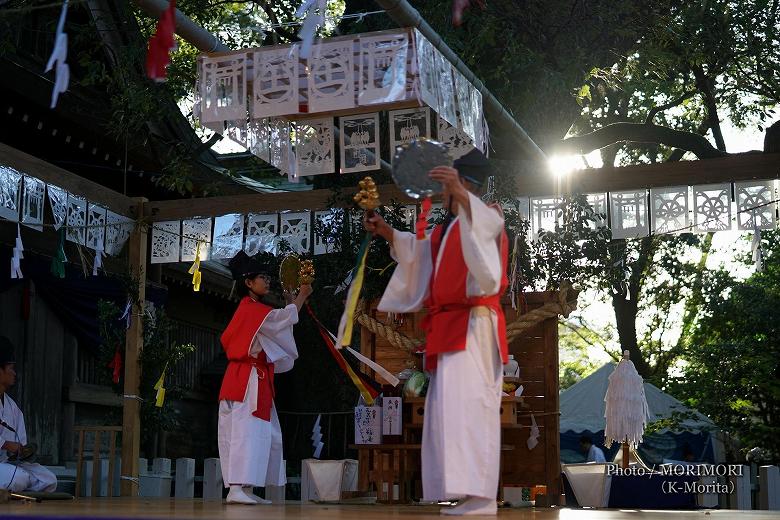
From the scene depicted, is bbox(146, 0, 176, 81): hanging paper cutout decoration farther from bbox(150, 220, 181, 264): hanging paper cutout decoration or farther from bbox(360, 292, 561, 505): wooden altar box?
bbox(150, 220, 181, 264): hanging paper cutout decoration

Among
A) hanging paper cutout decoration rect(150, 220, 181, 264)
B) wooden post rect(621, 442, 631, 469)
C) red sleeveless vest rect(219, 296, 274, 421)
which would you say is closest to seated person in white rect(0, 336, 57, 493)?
red sleeveless vest rect(219, 296, 274, 421)

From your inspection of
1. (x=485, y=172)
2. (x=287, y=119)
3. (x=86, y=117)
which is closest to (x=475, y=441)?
(x=485, y=172)

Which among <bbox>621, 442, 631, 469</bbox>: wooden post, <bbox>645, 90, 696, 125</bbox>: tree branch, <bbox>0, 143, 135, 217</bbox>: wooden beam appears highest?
<bbox>645, 90, 696, 125</bbox>: tree branch

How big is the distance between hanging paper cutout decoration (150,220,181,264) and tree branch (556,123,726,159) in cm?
420

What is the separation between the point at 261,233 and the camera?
10789 millimetres

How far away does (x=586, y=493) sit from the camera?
31.4ft

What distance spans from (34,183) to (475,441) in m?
5.63

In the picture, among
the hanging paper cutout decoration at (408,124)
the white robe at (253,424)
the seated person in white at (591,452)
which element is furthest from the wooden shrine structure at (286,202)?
the seated person in white at (591,452)

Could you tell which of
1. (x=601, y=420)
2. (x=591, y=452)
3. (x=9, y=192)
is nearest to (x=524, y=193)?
(x=9, y=192)

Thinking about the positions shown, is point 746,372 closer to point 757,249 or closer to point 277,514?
point 757,249

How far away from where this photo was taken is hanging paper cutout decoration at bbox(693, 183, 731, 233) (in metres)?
9.62

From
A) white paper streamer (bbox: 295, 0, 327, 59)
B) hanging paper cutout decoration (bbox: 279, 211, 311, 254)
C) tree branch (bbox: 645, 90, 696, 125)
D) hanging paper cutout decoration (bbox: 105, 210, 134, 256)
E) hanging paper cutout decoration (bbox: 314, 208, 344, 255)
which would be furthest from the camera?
tree branch (bbox: 645, 90, 696, 125)

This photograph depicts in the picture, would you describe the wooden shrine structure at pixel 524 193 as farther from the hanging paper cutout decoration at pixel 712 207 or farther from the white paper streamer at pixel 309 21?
the white paper streamer at pixel 309 21

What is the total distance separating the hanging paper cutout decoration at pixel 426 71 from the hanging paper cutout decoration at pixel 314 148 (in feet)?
4.11
